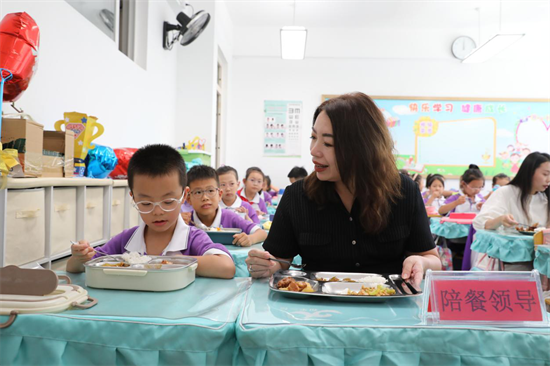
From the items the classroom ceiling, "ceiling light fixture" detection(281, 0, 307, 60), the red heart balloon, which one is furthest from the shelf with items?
the classroom ceiling

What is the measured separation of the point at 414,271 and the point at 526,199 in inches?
98.4

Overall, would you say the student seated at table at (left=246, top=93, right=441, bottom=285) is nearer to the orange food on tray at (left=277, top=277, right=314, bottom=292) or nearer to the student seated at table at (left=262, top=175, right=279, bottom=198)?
the orange food on tray at (left=277, top=277, right=314, bottom=292)

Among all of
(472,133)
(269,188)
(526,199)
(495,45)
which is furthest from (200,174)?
(472,133)

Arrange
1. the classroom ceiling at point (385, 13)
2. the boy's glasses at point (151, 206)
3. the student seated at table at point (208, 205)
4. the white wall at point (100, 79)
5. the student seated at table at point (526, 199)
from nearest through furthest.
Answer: the boy's glasses at point (151, 206)
the student seated at table at point (208, 205)
the white wall at point (100, 79)
the student seated at table at point (526, 199)
the classroom ceiling at point (385, 13)

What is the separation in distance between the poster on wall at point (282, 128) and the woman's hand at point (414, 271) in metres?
6.64

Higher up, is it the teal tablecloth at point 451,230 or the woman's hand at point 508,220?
the woman's hand at point 508,220

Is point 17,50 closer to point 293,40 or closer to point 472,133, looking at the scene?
point 293,40

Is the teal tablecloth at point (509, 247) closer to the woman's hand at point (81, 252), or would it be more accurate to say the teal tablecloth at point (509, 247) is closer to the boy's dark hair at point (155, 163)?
the boy's dark hair at point (155, 163)

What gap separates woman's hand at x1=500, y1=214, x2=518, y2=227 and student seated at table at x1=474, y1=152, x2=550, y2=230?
44 millimetres

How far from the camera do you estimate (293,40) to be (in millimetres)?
5852

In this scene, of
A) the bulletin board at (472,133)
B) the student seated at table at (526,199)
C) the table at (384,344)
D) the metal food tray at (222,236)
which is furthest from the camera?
the bulletin board at (472,133)

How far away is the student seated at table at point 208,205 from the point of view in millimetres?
2234

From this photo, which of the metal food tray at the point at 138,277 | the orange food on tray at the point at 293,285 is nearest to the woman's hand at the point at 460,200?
the orange food on tray at the point at 293,285

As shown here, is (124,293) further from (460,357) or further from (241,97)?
(241,97)
